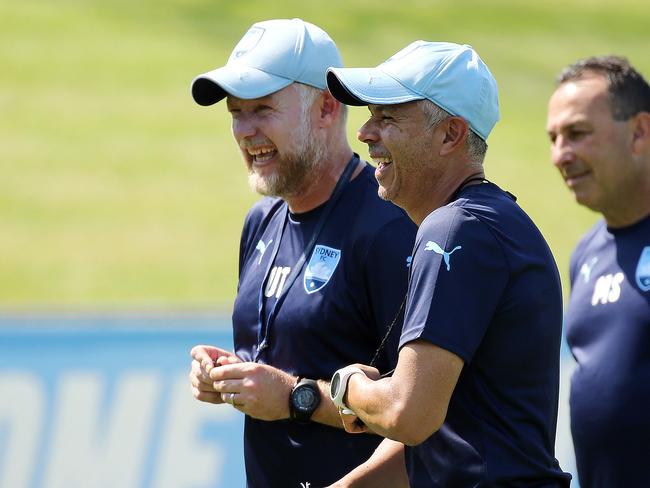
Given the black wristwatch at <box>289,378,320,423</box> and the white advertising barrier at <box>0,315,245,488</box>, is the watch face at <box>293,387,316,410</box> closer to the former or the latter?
the black wristwatch at <box>289,378,320,423</box>

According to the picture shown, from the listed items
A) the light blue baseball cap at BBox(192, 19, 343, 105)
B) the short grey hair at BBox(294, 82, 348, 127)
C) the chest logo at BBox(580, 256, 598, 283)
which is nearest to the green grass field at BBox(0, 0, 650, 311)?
the chest logo at BBox(580, 256, 598, 283)

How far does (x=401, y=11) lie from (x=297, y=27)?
20.7 meters

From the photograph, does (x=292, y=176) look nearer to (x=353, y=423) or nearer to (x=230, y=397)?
(x=230, y=397)

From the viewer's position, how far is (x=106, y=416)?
24.3ft

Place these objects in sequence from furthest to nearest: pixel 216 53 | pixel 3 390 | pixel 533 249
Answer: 1. pixel 216 53
2. pixel 3 390
3. pixel 533 249

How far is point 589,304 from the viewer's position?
5188 millimetres

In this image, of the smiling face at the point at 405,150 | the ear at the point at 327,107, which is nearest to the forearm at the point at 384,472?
the smiling face at the point at 405,150

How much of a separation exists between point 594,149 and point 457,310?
2.25 m

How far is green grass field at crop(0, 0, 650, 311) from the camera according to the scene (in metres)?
14.4

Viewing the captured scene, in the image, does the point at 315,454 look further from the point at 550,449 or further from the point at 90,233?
the point at 90,233

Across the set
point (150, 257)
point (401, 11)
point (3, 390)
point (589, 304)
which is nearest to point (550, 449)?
point (589, 304)

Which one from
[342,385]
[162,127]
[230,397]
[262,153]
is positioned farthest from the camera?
[162,127]

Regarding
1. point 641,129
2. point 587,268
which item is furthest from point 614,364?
point 641,129

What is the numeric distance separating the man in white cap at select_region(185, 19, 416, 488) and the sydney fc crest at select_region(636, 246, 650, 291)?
4.44 feet
